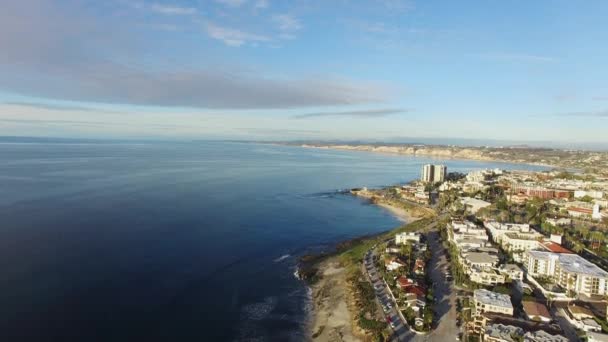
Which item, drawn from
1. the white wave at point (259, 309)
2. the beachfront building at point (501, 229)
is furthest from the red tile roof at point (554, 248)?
the white wave at point (259, 309)

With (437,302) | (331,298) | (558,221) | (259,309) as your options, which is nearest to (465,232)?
(558,221)

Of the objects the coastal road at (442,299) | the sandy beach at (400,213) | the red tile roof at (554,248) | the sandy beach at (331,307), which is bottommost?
the sandy beach at (400,213)

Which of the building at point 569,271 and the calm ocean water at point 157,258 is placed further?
the building at point 569,271

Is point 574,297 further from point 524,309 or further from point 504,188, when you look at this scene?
point 504,188

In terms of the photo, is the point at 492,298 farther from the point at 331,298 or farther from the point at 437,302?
the point at 331,298

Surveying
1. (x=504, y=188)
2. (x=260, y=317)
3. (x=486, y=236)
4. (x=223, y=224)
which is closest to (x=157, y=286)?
(x=260, y=317)

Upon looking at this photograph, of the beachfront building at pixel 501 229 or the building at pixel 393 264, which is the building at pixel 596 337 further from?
the beachfront building at pixel 501 229

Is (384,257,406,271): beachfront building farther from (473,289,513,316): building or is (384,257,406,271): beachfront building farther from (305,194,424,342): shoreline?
(473,289,513,316): building
